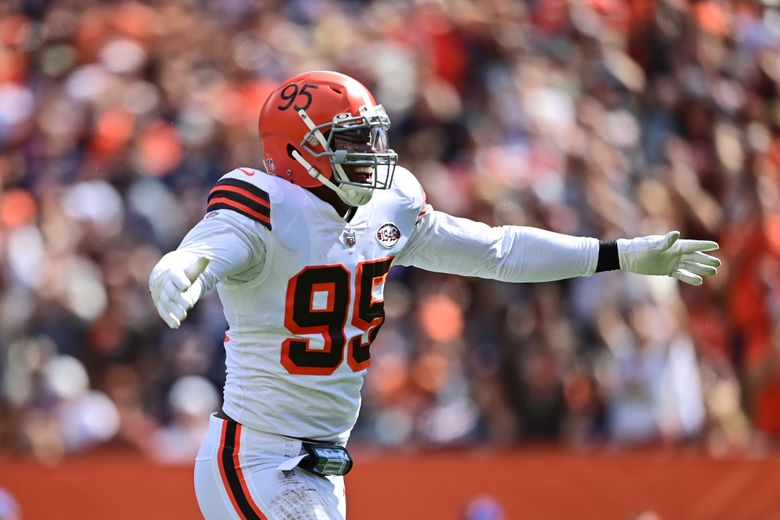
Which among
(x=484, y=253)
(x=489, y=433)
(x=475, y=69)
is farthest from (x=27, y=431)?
(x=484, y=253)

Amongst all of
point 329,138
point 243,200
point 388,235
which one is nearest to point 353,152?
point 329,138

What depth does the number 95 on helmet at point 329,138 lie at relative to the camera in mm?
4367

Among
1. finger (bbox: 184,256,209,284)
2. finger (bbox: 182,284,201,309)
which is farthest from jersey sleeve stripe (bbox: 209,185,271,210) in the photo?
finger (bbox: 182,284,201,309)

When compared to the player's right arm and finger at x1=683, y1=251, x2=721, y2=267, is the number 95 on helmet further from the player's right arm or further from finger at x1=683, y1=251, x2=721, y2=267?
finger at x1=683, y1=251, x2=721, y2=267

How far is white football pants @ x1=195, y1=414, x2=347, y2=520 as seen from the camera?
4.27 metres

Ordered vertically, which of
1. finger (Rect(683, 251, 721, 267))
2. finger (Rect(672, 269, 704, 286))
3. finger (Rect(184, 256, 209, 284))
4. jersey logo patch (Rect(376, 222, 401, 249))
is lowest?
finger (Rect(184, 256, 209, 284))

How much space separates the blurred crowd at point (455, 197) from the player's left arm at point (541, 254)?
3256mm

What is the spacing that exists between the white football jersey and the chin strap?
0.21 ft

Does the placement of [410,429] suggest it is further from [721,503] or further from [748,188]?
[748,188]

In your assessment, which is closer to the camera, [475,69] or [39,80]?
[475,69]

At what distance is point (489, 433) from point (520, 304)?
0.89 metres

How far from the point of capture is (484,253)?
188 inches

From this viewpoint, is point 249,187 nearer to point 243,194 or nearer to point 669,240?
point 243,194

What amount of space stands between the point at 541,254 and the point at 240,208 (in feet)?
3.95
